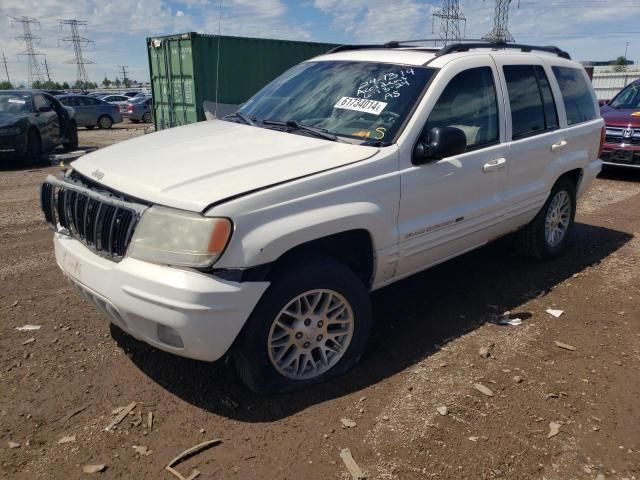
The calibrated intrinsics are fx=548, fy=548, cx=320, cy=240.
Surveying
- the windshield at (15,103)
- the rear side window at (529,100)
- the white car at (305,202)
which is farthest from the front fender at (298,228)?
the windshield at (15,103)

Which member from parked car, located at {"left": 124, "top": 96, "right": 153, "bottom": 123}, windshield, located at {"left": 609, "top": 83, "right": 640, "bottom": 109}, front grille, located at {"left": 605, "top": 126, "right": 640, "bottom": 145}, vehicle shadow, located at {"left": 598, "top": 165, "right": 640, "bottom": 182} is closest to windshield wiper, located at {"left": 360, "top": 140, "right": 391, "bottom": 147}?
front grille, located at {"left": 605, "top": 126, "right": 640, "bottom": 145}

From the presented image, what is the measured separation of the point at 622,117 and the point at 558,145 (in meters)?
5.99

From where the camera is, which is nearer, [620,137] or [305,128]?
[305,128]

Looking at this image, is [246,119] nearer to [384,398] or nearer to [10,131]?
[384,398]

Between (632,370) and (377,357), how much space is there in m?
1.65

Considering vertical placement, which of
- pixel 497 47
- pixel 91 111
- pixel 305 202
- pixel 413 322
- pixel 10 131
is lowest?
pixel 91 111

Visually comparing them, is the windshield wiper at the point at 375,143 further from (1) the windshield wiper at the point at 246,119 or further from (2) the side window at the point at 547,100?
(2) the side window at the point at 547,100

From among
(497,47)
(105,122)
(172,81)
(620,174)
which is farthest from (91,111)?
(497,47)

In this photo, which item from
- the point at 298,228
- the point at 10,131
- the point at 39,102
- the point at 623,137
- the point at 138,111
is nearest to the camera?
the point at 298,228

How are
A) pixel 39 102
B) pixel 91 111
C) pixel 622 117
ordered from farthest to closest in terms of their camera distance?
1. pixel 91 111
2. pixel 39 102
3. pixel 622 117

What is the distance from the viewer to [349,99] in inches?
150

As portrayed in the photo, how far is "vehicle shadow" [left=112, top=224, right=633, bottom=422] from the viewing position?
320cm

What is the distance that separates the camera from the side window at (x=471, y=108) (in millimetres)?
3768

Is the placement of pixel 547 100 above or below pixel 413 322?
above
